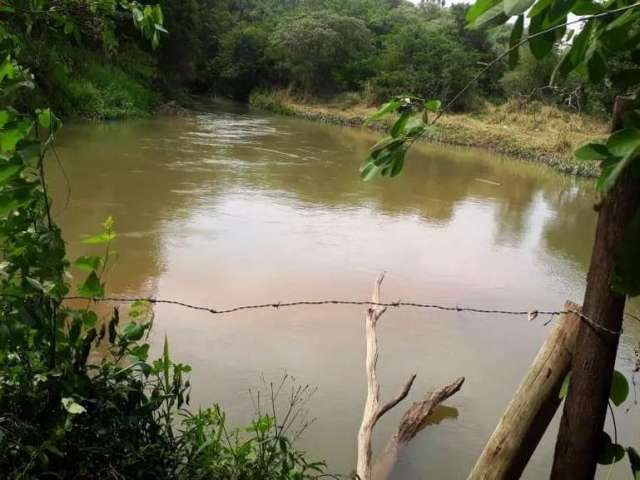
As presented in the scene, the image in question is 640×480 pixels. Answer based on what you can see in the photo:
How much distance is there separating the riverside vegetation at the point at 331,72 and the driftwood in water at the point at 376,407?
9263 mm

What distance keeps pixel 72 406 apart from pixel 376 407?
1538mm

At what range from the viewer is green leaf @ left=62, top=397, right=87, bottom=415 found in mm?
1708

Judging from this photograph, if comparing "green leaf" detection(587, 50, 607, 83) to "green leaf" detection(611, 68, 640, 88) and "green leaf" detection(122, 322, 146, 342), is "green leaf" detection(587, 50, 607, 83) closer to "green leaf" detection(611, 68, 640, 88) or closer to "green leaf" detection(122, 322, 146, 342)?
"green leaf" detection(611, 68, 640, 88)

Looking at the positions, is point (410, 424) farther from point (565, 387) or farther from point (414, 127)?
point (414, 127)

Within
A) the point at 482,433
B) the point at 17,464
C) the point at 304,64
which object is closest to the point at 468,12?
the point at 17,464

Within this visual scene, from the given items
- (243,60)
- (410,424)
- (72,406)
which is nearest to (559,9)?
(72,406)

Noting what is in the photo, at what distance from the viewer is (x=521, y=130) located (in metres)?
17.8

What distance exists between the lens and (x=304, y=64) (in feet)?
84.9

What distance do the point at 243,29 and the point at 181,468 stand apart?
2980 centimetres

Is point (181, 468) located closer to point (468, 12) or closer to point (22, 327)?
point (22, 327)

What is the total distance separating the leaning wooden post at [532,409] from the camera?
72.4 inches

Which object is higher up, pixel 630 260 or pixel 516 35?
pixel 516 35

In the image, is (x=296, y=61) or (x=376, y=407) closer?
(x=376, y=407)

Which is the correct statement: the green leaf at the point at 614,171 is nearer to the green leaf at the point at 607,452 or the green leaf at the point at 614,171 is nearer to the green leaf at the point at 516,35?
the green leaf at the point at 516,35
